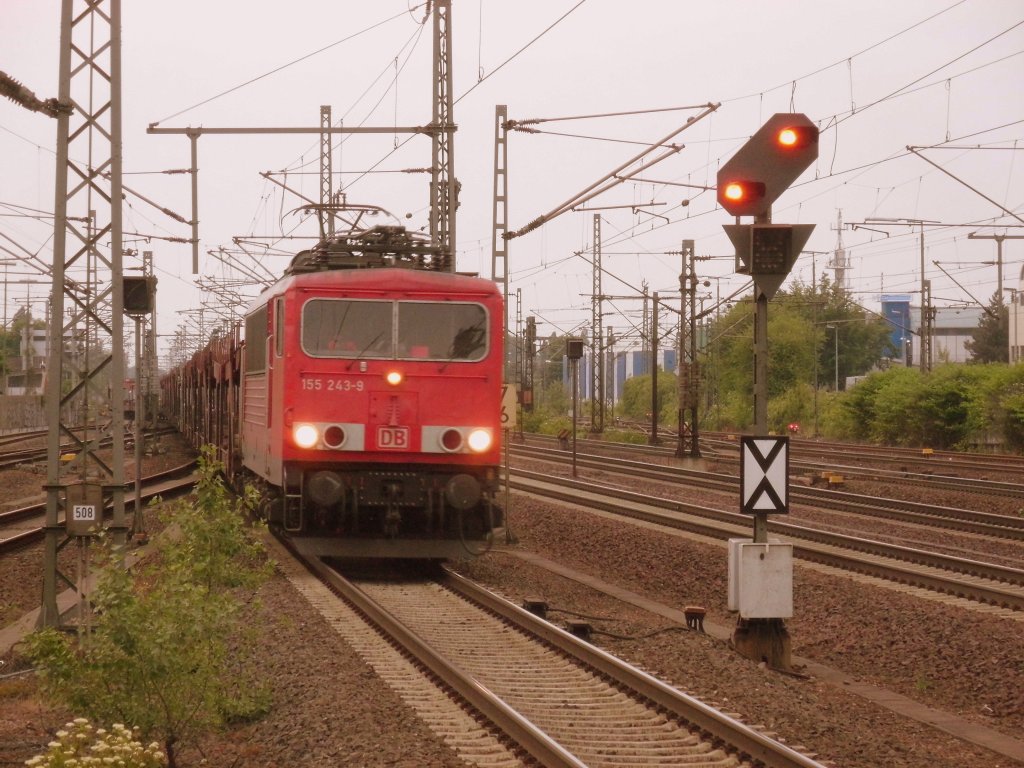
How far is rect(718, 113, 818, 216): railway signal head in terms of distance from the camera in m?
9.72

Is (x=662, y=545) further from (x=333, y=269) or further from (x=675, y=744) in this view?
(x=675, y=744)

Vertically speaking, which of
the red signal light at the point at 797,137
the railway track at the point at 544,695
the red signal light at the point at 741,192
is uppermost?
the red signal light at the point at 797,137

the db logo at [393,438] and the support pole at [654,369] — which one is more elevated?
the support pole at [654,369]

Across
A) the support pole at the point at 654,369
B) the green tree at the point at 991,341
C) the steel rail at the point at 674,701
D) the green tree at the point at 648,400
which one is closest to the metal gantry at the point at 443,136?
the steel rail at the point at 674,701

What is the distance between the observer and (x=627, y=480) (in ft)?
98.5

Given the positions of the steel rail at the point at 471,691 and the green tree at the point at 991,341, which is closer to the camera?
the steel rail at the point at 471,691

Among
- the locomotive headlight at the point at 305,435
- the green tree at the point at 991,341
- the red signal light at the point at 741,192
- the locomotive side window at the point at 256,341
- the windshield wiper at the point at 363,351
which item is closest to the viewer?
the red signal light at the point at 741,192

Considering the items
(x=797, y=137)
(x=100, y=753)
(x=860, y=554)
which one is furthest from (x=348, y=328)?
(x=100, y=753)

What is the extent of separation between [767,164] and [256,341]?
7.93 m

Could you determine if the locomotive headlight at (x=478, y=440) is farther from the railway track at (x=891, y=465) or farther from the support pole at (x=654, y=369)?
the support pole at (x=654, y=369)

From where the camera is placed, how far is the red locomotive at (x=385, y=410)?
13203 mm

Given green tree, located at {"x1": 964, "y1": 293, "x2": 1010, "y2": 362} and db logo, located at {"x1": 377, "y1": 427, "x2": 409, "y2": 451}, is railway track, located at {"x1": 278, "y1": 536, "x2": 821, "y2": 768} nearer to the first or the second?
db logo, located at {"x1": 377, "y1": 427, "x2": 409, "y2": 451}

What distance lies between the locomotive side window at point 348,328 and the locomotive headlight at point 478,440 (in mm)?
1221

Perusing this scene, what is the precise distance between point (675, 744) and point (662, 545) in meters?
10.3
